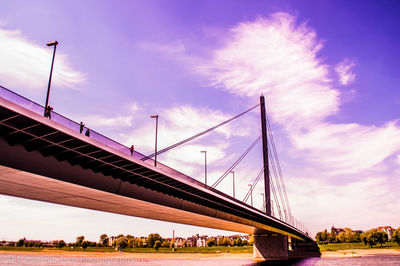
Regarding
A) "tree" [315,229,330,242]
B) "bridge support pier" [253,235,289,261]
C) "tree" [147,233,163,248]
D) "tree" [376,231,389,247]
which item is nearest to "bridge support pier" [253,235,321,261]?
"bridge support pier" [253,235,289,261]

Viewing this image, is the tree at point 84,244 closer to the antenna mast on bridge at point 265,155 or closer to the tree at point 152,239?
the tree at point 152,239

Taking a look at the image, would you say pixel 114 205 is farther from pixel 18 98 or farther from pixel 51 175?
pixel 18 98

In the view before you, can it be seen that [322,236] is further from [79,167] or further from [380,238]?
[79,167]

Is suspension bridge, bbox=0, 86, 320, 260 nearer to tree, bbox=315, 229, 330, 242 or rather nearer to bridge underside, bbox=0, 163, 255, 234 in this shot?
bridge underside, bbox=0, 163, 255, 234

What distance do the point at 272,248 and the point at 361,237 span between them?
91.5 metres

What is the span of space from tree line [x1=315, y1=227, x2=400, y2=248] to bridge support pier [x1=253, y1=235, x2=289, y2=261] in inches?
3129

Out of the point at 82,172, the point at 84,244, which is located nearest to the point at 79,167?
the point at 82,172

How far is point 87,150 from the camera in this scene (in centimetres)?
1719

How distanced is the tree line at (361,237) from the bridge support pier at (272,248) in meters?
79.5

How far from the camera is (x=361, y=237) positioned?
14438 centimetres

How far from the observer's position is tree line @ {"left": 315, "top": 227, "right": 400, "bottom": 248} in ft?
436

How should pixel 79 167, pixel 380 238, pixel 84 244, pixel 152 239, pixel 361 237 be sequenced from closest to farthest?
1. pixel 79 167
2. pixel 380 238
3. pixel 361 237
4. pixel 152 239
5. pixel 84 244

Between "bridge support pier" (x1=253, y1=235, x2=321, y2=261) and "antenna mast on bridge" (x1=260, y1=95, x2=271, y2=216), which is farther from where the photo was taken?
"bridge support pier" (x1=253, y1=235, x2=321, y2=261)

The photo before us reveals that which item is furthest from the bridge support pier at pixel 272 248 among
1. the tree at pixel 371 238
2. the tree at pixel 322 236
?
the tree at pixel 322 236
